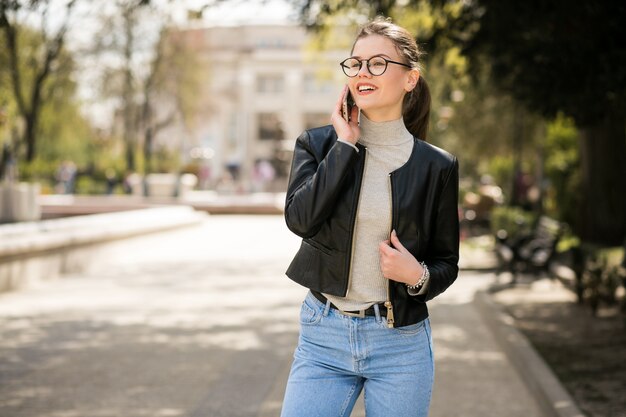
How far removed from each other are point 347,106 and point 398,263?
0.51 m

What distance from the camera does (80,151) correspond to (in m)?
74.4

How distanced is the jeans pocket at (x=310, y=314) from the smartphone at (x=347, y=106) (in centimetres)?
58

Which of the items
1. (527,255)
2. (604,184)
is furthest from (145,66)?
(527,255)

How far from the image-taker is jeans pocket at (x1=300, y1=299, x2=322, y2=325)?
318 centimetres

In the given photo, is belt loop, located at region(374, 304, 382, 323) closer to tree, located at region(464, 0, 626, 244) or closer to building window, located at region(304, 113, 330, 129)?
tree, located at region(464, 0, 626, 244)

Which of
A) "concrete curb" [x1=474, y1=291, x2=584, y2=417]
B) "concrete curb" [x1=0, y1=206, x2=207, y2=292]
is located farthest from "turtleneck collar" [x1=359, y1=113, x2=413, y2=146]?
"concrete curb" [x1=0, y1=206, x2=207, y2=292]

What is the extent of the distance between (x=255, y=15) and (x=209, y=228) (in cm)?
1903

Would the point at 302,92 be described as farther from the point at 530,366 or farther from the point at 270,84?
the point at 530,366

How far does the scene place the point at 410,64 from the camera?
320 centimetres

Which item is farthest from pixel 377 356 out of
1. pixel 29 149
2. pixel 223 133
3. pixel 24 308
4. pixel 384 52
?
pixel 223 133

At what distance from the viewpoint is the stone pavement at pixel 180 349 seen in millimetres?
7113

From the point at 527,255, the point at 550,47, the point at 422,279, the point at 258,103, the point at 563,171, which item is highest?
the point at 258,103

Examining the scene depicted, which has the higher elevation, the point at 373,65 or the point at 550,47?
the point at 550,47

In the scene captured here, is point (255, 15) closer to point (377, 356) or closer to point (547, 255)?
point (547, 255)
